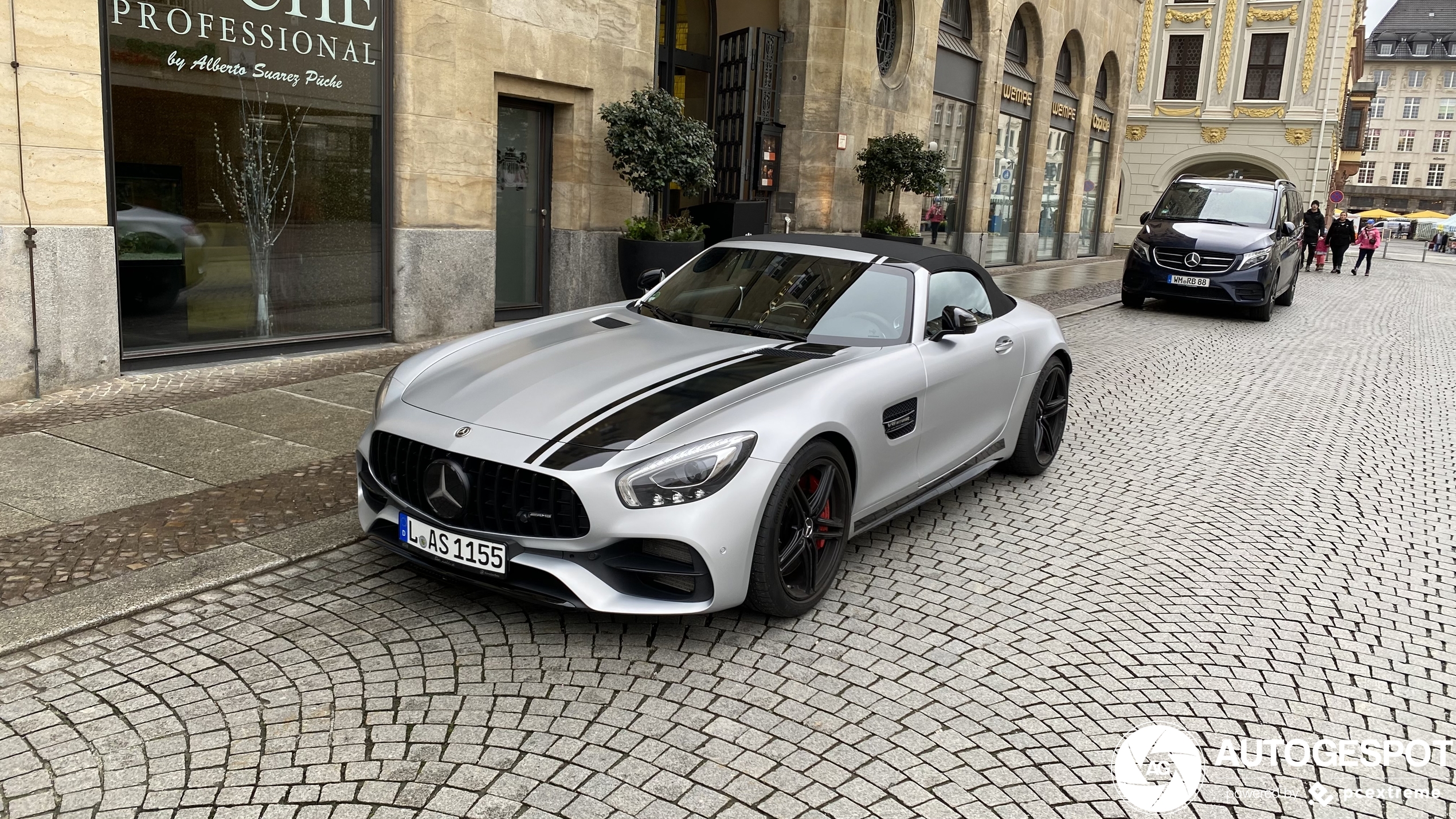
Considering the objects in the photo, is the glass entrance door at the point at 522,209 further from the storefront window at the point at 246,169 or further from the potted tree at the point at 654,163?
the storefront window at the point at 246,169

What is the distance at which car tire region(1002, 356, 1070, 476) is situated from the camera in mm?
6438

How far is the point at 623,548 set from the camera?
383cm

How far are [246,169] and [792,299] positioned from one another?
5788mm

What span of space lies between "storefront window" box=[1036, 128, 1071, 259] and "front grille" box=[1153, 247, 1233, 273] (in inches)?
438

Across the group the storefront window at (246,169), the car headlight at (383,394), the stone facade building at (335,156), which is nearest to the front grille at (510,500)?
the car headlight at (383,394)

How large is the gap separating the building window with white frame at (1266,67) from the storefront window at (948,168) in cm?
2972

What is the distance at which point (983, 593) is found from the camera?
4.72 meters

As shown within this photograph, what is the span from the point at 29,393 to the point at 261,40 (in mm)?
3370

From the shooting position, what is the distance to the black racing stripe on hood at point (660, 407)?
388cm

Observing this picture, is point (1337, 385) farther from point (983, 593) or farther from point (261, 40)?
point (261, 40)

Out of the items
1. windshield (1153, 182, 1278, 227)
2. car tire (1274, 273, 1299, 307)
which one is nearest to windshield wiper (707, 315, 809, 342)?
windshield (1153, 182, 1278, 227)

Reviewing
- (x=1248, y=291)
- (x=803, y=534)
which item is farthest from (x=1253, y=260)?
(x=803, y=534)

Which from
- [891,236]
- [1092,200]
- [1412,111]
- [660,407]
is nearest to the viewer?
[660,407]

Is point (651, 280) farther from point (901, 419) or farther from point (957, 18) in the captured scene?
point (957, 18)
